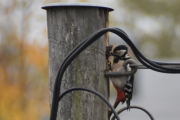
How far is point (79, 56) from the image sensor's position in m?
1.20

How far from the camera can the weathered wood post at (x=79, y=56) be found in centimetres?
120

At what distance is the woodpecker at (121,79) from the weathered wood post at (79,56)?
9 centimetres

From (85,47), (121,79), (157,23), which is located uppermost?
(85,47)

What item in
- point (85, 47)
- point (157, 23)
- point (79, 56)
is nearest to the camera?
point (85, 47)

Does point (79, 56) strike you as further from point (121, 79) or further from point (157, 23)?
point (157, 23)

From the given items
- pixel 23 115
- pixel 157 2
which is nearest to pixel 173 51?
pixel 157 2

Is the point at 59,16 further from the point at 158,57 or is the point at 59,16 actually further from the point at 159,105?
the point at 158,57

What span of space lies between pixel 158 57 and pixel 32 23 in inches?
296

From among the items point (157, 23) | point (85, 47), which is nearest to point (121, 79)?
point (85, 47)

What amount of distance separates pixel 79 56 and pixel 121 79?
18 centimetres

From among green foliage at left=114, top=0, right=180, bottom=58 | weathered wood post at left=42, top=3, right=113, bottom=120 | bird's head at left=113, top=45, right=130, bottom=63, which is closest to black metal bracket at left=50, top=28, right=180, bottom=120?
weathered wood post at left=42, top=3, right=113, bottom=120

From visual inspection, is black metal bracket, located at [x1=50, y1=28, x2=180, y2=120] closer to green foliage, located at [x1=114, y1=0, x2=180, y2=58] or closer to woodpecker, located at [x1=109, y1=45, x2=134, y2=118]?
woodpecker, located at [x1=109, y1=45, x2=134, y2=118]

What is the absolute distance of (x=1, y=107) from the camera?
620 cm

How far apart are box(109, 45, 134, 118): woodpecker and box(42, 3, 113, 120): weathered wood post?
90 mm
